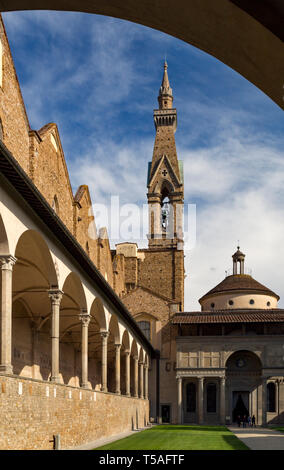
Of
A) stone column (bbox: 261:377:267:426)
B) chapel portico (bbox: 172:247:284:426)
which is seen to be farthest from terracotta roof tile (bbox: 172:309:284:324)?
stone column (bbox: 261:377:267:426)

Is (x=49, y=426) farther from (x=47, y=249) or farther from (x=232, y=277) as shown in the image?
(x=232, y=277)

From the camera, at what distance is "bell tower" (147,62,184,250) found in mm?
55594

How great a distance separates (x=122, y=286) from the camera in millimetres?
51938

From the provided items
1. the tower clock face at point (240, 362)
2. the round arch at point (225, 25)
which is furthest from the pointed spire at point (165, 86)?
the round arch at point (225, 25)

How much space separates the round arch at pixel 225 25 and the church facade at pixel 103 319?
25.5 ft

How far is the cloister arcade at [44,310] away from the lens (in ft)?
40.4

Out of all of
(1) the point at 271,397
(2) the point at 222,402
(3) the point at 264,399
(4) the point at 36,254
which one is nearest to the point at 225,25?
(4) the point at 36,254

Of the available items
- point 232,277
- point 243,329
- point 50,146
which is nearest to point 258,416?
point 243,329

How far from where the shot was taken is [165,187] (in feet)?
190

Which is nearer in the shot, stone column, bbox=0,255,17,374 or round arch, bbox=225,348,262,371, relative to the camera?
stone column, bbox=0,255,17,374

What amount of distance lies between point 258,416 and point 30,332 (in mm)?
25164

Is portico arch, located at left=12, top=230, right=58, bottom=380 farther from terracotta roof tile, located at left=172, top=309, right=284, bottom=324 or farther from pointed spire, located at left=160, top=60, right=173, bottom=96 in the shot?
pointed spire, located at left=160, top=60, right=173, bottom=96

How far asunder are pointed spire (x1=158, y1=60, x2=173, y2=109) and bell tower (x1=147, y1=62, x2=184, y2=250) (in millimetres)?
1379

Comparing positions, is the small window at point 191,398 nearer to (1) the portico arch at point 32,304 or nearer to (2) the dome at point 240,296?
(2) the dome at point 240,296
